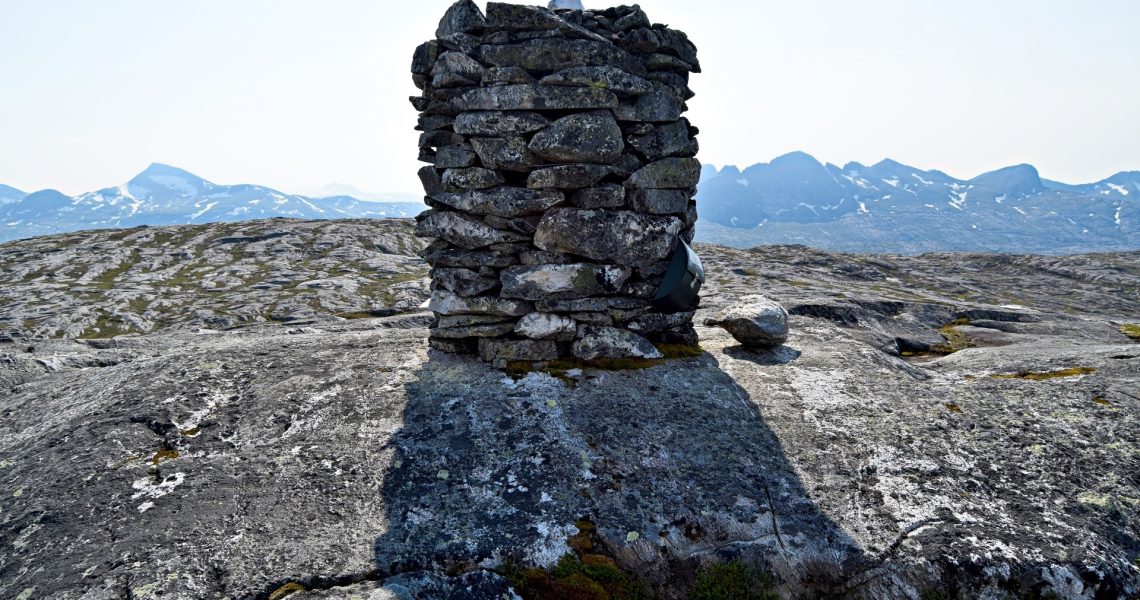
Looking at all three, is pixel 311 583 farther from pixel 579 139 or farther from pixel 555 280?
pixel 579 139

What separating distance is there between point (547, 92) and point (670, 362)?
6.08 meters

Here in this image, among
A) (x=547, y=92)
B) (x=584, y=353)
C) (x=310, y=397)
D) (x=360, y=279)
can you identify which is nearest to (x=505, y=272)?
(x=584, y=353)

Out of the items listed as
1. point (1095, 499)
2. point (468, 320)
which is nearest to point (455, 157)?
point (468, 320)

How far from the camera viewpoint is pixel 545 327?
11.3m

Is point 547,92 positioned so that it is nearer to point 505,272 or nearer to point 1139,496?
point 505,272

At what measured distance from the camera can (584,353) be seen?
1146 centimetres

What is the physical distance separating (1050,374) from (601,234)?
974 cm

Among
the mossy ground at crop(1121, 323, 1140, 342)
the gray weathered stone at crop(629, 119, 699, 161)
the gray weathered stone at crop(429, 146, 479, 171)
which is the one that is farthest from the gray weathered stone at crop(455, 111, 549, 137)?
the mossy ground at crop(1121, 323, 1140, 342)

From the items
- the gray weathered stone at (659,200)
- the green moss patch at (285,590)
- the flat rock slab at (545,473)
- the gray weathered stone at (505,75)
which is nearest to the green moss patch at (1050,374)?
the flat rock slab at (545,473)

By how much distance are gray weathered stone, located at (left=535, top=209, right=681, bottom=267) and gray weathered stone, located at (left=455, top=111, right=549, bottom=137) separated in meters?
1.70

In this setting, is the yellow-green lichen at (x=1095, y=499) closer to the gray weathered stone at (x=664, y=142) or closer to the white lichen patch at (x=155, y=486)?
the gray weathered stone at (x=664, y=142)

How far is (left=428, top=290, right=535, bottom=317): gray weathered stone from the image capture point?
11.3m

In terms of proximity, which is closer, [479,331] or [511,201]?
[511,201]

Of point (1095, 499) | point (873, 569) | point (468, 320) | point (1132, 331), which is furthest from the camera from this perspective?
point (1132, 331)
